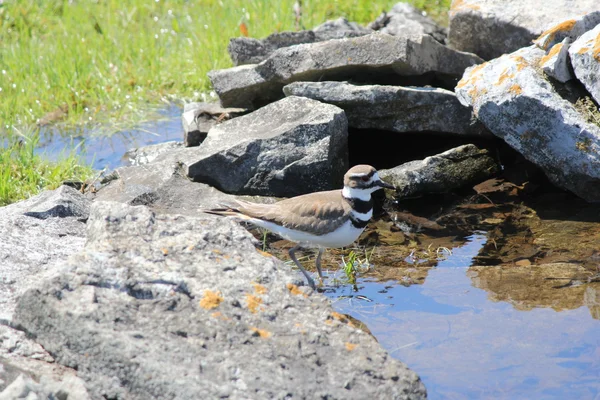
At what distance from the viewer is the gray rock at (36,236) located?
5098 mm

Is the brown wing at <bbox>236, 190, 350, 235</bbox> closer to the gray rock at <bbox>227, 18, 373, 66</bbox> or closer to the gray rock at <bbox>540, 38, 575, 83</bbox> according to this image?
the gray rock at <bbox>540, 38, 575, 83</bbox>

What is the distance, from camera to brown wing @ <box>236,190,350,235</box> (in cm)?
622

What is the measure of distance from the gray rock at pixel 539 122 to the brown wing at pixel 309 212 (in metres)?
1.83

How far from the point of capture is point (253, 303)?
4.26 m

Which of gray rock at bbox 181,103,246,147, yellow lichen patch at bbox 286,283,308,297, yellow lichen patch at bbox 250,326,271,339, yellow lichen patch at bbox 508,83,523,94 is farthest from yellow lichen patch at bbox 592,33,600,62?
yellow lichen patch at bbox 250,326,271,339

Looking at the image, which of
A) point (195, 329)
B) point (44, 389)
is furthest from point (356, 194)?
point (44, 389)

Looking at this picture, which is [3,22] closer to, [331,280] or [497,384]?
[331,280]

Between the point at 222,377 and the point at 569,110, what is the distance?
4513 mm

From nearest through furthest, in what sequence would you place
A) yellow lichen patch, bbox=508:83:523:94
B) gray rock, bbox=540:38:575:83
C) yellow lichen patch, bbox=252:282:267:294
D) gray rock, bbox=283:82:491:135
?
yellow lichen patch, bbox=252:282:267:294 < yellow lichen patch, bbox=508:83:523:94 < gray rock, bbox=540:38:575:83 < gray rock, bbox=283:82:491:135

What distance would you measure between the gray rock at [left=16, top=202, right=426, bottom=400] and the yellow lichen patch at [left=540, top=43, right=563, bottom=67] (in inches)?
158

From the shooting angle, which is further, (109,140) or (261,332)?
(109,140)

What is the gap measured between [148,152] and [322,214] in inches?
135

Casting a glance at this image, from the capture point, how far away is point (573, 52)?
709 centimetres

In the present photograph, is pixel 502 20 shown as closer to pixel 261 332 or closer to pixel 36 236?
pixel 36 236
